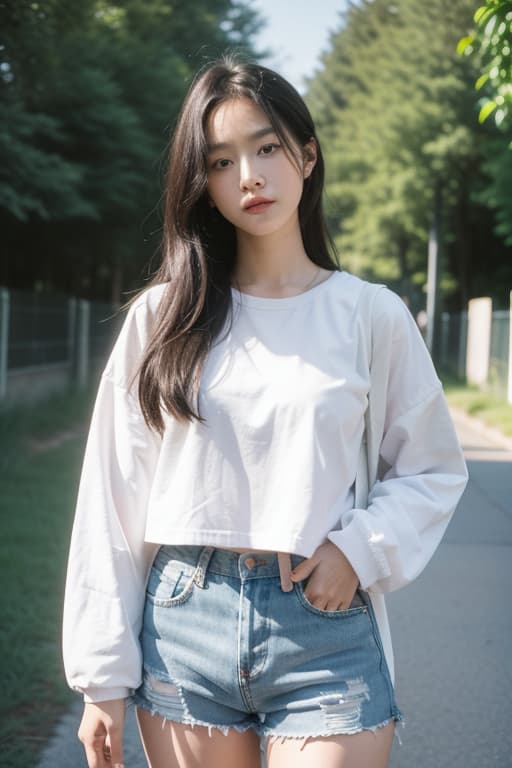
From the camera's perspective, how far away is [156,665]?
205 centimetres

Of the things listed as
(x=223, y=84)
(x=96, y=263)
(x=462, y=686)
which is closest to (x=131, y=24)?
(x=96, y=263)

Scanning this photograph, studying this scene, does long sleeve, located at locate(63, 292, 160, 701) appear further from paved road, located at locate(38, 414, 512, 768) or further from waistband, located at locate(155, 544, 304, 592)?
paved road, located at locate(38, 414, 512, 768)

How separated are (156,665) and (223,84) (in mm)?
1104

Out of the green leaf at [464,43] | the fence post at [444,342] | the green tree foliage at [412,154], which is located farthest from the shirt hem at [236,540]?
the fence post at [444,342]

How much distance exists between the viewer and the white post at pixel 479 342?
78.5 ft

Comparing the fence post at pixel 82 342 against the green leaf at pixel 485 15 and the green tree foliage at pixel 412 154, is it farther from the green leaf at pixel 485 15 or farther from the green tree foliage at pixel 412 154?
the green leaf at pixel 485 15

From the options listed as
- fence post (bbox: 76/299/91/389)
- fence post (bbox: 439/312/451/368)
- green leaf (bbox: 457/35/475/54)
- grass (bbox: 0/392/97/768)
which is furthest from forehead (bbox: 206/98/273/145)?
fence post (bbox: 439/312/451/368)

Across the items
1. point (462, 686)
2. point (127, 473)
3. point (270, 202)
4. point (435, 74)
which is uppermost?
point (435, 74)

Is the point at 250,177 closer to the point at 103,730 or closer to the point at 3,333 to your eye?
the point at 103,730

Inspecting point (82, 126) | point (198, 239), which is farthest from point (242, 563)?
point (82, 126)

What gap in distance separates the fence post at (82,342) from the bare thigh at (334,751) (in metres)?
19.7

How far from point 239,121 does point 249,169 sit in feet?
0.31

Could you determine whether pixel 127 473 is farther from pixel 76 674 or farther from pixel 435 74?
pixel 435 74

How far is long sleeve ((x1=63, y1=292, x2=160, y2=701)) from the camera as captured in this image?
6.65 ft
